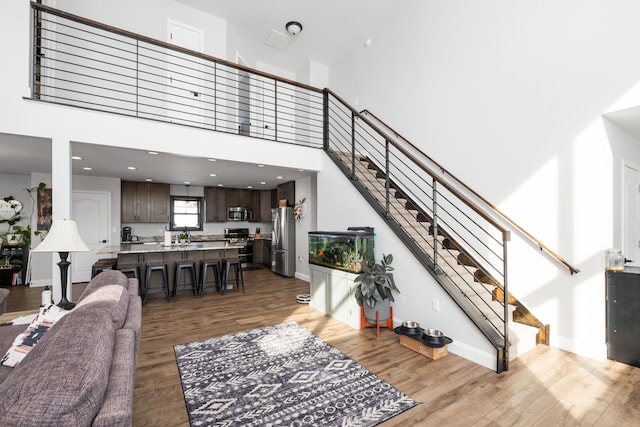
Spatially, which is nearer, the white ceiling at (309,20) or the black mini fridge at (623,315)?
the black mini fridge at (623,315)

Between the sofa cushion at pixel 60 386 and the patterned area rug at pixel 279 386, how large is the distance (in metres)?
1.35

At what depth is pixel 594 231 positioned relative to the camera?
10.3 ft

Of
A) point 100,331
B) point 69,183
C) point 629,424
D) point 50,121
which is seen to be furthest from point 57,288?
point 629,424

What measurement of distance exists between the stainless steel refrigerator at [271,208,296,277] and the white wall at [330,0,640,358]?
11.8ft

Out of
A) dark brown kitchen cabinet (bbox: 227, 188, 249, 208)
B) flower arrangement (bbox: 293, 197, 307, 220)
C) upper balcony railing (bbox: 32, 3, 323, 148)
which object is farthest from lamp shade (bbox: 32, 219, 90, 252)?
dark brown kitchen cabinet (bbox: 227, 188, 249, 208)

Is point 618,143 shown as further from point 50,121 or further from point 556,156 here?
point 50,121

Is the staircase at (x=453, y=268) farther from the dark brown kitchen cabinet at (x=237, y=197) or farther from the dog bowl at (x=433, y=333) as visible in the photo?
the dark brown kitchen cabinet at (x=237, y=197)

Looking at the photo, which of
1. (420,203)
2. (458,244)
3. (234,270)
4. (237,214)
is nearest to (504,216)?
(458,244)

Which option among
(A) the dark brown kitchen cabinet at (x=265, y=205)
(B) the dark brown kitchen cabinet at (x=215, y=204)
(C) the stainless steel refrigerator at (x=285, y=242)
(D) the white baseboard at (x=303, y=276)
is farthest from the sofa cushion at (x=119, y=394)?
(A) the dark brown kitchen cabinet at (x=265, y=205)

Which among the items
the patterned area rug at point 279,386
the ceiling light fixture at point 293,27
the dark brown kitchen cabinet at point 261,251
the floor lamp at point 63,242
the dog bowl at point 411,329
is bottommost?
the patterned area rug at point 279,386

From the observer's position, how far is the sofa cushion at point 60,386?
797mm

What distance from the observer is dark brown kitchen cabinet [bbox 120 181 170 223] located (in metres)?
7.08

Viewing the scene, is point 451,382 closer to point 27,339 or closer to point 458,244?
point 458,244

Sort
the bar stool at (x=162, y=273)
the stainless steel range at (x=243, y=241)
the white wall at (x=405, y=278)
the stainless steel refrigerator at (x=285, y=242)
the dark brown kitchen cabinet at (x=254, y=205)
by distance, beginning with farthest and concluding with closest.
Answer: the dark brown kitchen cabinet at (x=254, y=205)
the stainless steel range at (x=243, y=241)
the stainless steel refrigerator at (x=285, y=242)
the bar stool at (x=162, y=273)
the white wall at (x=405, y=278)
